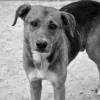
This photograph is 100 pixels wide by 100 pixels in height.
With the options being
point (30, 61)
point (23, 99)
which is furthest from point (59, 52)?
point (23, 99)

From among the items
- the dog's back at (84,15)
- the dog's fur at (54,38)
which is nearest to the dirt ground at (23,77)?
the dog's fur at (54,38)

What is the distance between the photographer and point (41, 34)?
4.36 m

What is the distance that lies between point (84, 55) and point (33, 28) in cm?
314

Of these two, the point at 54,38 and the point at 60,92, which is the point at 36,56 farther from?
the point at 60,92

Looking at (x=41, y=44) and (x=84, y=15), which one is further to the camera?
(x=84, y=15)

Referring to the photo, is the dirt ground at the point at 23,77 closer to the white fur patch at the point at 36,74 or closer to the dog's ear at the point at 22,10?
the white fur patch at the point at 36,74

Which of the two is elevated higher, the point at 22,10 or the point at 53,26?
the point at 22,10

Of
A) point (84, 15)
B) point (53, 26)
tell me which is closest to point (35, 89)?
point (53, 26)

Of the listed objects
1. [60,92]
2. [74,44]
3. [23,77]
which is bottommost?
[23,77]

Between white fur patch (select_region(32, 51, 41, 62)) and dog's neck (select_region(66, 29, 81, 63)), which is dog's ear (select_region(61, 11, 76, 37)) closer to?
dog's neck (select_region(66, 29, 81, 63))

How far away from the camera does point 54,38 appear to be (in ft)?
15.0

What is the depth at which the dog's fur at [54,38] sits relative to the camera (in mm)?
4492

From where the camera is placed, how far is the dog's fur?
4.49 metres

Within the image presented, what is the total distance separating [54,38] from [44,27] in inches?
10.0
